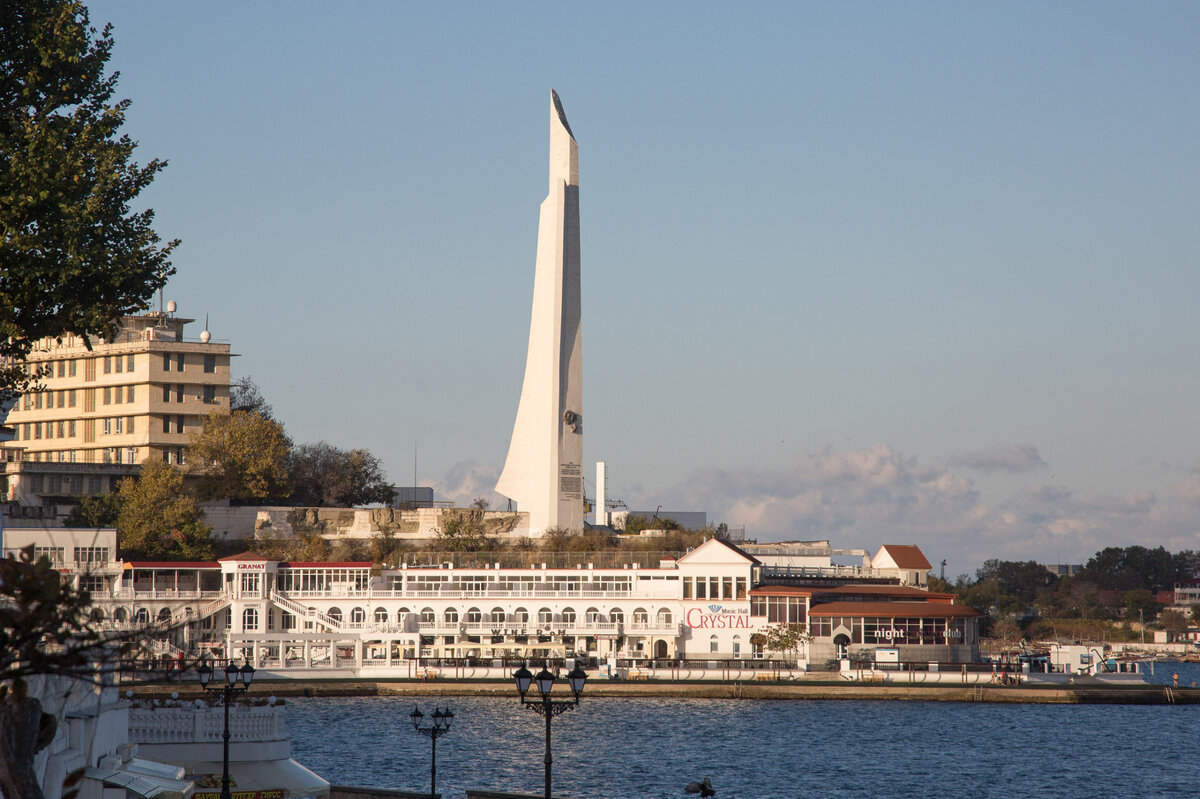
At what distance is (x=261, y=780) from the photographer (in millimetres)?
27578

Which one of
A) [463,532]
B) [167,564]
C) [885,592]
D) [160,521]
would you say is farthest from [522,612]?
[160,521]

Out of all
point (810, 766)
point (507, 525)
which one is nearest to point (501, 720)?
point (810, 766)

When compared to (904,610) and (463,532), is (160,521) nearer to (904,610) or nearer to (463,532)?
(463,532)

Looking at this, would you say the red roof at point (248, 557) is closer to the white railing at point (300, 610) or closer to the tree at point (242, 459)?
the white railing at point (300, 610)

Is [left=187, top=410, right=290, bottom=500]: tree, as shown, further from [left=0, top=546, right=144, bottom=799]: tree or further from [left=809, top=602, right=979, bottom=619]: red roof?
[left=0, top=546, right=144, bottom=799]: tree

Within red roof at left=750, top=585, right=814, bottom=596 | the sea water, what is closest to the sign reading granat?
red roof at left=750, top=585, right=814, bottom=596

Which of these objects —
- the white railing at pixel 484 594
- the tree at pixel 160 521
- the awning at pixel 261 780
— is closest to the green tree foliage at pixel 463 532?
the white railing at pixel 484 594

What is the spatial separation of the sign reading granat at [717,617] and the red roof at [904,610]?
15.1 ft

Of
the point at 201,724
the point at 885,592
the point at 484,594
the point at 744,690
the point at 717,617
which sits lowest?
the point at 744,690

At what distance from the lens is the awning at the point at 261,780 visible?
89.1 ft

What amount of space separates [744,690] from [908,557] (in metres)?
43.0

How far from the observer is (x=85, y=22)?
83.0 feet

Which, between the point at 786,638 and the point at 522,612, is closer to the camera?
the point at 786,638

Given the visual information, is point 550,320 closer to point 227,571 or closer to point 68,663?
point 227,571
